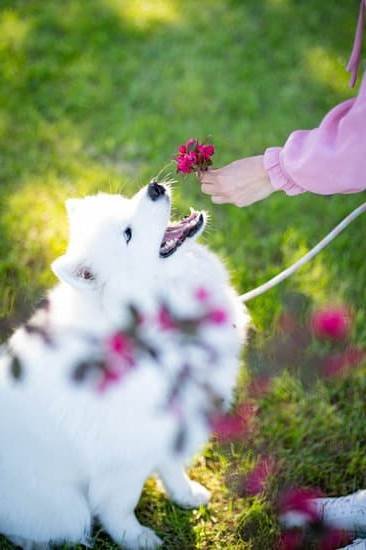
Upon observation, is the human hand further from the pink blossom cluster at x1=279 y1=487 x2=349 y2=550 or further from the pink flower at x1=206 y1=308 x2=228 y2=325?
the pink blossom cluster at x1=279 y1=487 x2=349 y2=550

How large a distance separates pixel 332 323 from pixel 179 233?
137 centimetres

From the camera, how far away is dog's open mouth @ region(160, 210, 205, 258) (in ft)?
6.89

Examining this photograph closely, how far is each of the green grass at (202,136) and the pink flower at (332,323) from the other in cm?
8

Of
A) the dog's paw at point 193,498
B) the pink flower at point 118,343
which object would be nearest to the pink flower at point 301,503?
the dog's paw at point 193,498

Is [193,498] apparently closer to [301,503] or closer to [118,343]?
[301,503]

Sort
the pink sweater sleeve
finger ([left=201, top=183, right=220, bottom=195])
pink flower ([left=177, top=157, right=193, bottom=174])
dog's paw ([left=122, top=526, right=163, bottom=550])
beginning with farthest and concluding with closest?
dog's paw ([left=122, top=526, right=163, bottom=550]), finger ([left=201, top=183, right=220, bottom=195]), pink flower ([left=177, top=157, right=193, bottom=174]), the pink sweater sleeve

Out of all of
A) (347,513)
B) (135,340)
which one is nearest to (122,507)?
(135,340)

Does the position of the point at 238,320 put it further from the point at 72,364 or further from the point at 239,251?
the point at 239,251

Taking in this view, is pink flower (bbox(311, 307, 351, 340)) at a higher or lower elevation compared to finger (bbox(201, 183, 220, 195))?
higher

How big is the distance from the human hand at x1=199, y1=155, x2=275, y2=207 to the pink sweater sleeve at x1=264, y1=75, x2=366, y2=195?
2.0 inches

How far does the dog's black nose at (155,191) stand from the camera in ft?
6.74

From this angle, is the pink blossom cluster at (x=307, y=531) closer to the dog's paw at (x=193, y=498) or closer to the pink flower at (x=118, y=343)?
the dog's paw at (x=193, y=498)

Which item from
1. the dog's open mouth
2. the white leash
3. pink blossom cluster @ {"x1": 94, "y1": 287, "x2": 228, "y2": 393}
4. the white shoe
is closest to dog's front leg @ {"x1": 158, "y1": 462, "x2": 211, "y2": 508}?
the white shoe

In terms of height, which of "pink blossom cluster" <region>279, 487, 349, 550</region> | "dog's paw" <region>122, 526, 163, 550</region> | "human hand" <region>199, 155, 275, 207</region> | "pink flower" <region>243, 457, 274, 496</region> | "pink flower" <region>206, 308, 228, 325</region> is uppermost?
"human hand" <region>199, 155, 275, 207</region>
